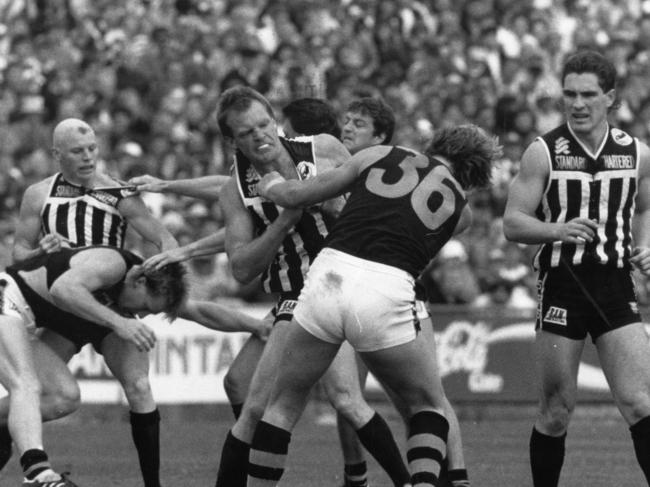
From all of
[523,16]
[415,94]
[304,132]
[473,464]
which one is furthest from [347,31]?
[304,132]

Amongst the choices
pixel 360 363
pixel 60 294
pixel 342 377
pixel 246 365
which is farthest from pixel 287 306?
pixel 360 363

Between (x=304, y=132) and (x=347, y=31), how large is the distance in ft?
37.2

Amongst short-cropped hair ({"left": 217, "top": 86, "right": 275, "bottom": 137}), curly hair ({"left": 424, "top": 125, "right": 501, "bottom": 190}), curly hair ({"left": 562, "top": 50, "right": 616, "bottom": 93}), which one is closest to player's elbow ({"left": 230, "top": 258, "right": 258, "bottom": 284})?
short-cropped hair ({"left": 217, "top": 86, "right": 275, "bottom": 137})

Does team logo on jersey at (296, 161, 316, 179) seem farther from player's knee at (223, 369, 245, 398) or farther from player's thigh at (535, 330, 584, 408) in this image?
player's knee at (223, 369, 245, 398)

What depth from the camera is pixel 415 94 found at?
2048 cm

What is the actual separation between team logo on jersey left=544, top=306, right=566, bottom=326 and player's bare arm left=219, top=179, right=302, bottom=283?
60.6 inches

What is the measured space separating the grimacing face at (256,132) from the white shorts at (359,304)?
1081 millimetres

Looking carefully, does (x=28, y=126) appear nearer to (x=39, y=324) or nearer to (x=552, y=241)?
(x=39, y=324)

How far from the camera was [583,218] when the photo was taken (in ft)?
27.4

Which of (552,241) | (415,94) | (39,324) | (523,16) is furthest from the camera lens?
(523,16)

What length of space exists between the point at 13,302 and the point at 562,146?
3.28 m

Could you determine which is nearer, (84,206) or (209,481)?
(84,206)

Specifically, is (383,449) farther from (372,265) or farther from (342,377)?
(372,265)

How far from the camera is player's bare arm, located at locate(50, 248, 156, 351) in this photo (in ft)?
29.0
